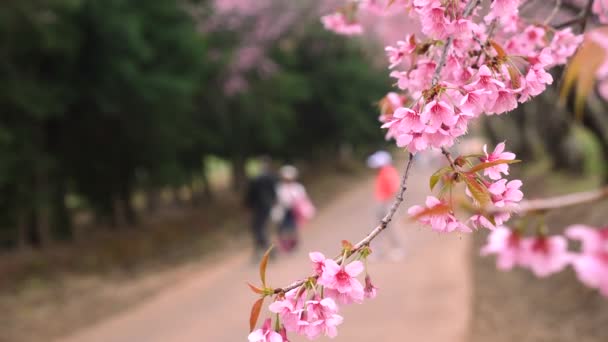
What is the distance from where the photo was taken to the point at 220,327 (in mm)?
6160

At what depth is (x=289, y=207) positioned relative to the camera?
27.9 ft

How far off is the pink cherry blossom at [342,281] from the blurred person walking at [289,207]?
7056 millimetres

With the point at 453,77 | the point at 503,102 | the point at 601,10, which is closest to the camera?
the point at 503,102

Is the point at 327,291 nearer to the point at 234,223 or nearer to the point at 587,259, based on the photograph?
the point at 587,259

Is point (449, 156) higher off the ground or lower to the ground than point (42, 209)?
lower

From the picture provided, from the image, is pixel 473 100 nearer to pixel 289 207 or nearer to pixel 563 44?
pixel 563 44

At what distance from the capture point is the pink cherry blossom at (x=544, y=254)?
0.81 m

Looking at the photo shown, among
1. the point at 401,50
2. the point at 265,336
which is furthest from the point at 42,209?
the point at 265,336

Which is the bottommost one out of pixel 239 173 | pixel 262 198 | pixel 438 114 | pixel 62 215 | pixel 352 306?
pixel 438 114

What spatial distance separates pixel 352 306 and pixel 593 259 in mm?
5817

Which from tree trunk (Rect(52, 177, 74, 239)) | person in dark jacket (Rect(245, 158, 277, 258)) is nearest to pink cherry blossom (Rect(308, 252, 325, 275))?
person in dark jacket (Rect(245, 158, 277, 258))

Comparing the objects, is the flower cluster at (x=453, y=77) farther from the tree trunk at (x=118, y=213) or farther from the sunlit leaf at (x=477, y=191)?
Answer: the tree trunk at (x=118, y=213)

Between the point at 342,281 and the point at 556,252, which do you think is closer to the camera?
the point at 556,252

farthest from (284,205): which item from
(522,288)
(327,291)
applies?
(327,291)
